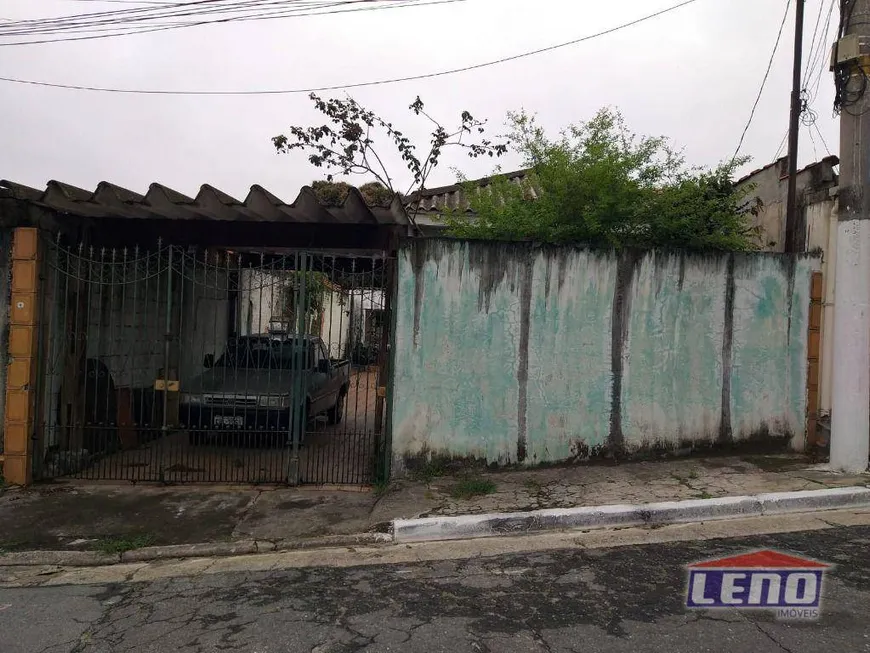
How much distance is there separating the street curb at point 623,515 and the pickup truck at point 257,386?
7.10 ft

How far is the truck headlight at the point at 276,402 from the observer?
6.91m

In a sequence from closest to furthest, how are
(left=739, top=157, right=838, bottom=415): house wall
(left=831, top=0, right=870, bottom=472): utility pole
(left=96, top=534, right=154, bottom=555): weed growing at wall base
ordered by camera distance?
(left=96, top=534, right=154, bottom=555): weed growing at wall base → (left=831, top=0, right=870, bottom=472): utility pole → (left=739, top=157, right=838, bottom=415): house wall

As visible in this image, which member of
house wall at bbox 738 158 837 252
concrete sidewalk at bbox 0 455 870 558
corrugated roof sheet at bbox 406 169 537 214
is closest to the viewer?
concrete sidewalk at bbox 0 455 870 558

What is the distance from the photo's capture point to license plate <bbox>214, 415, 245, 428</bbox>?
22.9 feet

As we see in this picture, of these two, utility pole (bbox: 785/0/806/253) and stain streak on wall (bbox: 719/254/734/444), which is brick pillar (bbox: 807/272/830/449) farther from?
utility pole (bbox: 785/0/806/253)

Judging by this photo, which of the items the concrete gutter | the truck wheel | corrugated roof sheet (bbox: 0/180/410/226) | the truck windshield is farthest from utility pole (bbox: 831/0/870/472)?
the truck windshield

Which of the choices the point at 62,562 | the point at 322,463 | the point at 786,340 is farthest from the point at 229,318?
the point at 786,340

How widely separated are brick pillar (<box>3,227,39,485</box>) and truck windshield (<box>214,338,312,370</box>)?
1969 millimetres

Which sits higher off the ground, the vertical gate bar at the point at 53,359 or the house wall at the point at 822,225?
the house wall at the point at 822,225

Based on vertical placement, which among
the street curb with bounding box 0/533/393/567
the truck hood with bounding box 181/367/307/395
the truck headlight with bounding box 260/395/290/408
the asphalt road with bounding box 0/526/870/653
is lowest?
the street curb with bounding box 0/533/393/567

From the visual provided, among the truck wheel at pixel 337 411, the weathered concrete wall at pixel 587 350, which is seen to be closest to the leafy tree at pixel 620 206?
the weathered concrete wall at pixel 587 350

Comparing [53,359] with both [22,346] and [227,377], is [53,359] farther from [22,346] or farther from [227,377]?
[227,377]

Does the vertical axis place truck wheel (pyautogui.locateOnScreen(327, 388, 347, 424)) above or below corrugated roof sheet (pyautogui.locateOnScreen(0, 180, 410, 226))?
below

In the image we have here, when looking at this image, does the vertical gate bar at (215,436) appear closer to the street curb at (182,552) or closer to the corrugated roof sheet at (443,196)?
the street curb at (182,552)
